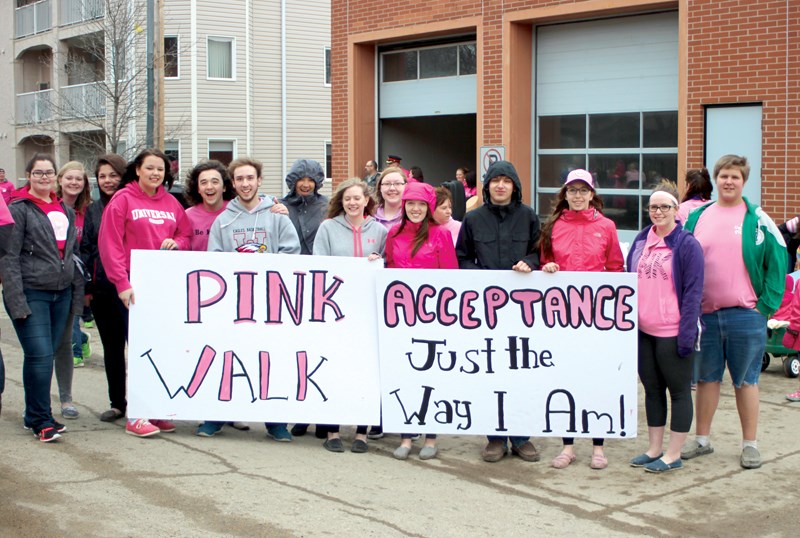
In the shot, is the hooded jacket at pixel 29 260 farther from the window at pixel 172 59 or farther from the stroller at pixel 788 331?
the window at pixel 172 59

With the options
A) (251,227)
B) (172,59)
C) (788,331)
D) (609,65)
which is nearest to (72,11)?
(172,59)

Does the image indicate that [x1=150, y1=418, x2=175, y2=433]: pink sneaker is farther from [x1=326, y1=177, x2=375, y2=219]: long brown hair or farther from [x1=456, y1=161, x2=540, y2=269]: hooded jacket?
[x1=456, y1=161, x2=540, y2=269]: hooded jacket

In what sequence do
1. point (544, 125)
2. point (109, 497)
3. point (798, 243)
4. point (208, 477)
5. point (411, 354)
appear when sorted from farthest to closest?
1. point (544, 125)
2. point (798, 243)
3. point (411, 354)
4. point (208, 477)
5. point (109, 497)

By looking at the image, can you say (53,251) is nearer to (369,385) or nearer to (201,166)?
(201,166)

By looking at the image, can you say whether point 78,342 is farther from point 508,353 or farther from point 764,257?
point 764,257

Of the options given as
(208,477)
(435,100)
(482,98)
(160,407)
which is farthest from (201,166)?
(435,100)

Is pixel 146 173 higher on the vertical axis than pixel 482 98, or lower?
lower

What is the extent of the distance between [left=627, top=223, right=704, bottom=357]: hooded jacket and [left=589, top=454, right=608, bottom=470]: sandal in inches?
33.9

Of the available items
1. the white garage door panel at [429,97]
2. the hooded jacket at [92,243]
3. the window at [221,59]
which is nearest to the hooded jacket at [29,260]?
the hooded jacket at [92,243]

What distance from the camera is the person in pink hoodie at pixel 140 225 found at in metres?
6.92

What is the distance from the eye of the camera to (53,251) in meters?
6.90

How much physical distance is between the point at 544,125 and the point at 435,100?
2.45 meters

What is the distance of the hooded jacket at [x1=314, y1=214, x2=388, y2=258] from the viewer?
272 inches

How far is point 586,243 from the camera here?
6.41 metres
